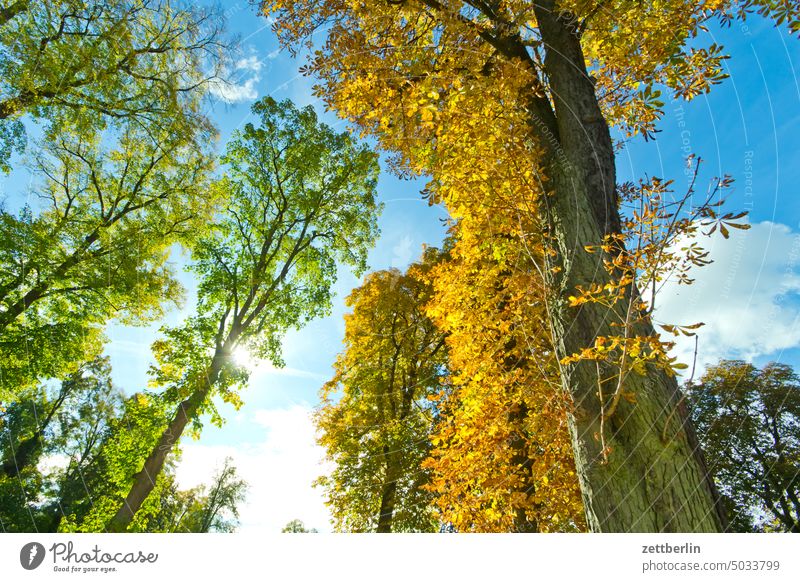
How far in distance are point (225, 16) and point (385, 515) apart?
1082cm

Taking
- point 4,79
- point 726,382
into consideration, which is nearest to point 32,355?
point 4,79

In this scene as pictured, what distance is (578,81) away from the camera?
11.9ft

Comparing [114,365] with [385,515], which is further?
[385,515]

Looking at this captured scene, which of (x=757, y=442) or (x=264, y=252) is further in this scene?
(x=757, y=442)

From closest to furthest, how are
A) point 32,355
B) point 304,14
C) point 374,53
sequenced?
point 374,53
point 304,14
point 32,355

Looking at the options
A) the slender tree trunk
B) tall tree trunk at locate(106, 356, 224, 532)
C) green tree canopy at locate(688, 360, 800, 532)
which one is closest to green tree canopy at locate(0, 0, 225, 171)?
tall tree trunk at locate(106, 356, 224, 532)

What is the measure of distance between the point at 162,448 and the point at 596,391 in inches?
242

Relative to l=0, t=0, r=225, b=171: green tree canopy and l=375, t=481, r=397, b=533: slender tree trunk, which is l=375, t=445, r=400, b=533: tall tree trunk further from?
l=0, t=0, r=225, b=171: green tree canopy

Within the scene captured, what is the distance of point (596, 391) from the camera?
2.52 m

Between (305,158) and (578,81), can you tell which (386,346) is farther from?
(578,81)

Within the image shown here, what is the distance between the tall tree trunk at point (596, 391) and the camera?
6.84ft
